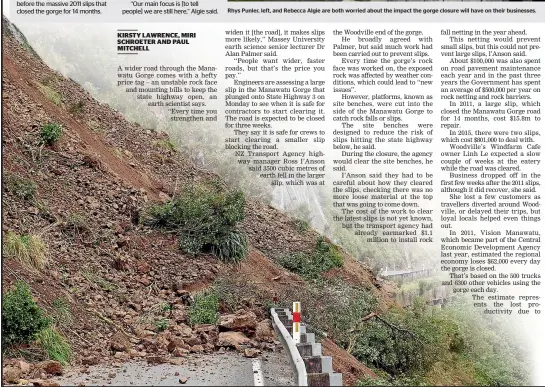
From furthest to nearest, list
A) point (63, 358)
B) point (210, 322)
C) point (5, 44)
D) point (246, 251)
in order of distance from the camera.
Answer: point (5, 44)
point (246, 251)
point (210, 322)
point (63, 358)

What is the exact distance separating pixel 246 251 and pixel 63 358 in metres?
5.84

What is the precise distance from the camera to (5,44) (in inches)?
768

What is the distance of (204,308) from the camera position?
44.0 feet

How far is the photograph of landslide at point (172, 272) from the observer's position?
36.0 feet

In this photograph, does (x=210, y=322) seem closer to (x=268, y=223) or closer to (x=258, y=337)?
(x=258, y=337)

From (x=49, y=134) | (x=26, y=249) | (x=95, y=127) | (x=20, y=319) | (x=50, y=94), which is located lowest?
(x=20, y=319)

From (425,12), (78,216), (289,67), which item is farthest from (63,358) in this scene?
(425,12)

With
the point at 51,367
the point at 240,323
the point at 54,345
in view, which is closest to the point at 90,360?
the point at 54,345

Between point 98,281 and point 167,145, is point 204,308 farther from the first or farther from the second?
point 167,145

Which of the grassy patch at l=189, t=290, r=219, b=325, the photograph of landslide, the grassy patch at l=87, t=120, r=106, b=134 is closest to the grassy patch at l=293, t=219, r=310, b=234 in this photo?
the photograph of landslide

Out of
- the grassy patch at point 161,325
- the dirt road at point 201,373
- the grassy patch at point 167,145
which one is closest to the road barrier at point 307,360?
the dirt road at point 201,373

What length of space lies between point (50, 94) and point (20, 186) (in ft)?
17.0

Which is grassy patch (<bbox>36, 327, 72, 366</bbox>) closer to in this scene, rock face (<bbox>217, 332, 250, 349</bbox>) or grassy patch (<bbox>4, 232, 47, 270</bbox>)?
grassy patch (<bbox>4, 232, 47, 270</bbox>)

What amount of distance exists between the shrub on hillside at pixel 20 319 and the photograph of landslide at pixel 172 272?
2 centimetres
